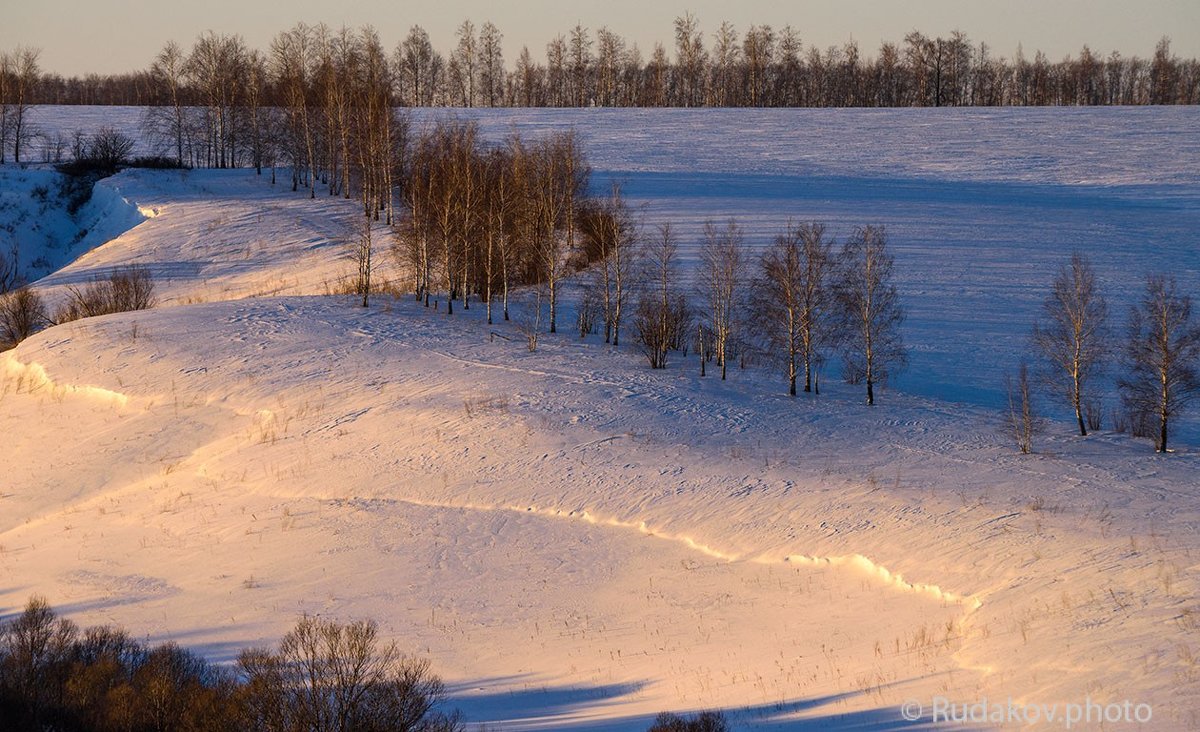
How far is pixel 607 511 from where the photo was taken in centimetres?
2384

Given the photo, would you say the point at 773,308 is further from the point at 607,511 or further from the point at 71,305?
the point at 71,305

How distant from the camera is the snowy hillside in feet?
→ 52.2

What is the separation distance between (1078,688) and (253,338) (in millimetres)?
30313

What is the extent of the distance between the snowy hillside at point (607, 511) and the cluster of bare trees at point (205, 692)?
1947mm

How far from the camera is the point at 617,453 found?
26.7 metres

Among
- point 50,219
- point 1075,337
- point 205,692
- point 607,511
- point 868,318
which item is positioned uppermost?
point 50,219

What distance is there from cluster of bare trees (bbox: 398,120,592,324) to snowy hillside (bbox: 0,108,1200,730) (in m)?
2.69

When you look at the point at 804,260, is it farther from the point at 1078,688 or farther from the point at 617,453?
the point at 1078,688

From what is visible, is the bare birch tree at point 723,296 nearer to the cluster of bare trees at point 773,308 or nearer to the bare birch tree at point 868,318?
the cluster of bare trees at point 773,308

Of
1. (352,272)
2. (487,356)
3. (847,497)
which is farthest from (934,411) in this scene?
(352,272)

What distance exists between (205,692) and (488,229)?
30.2m

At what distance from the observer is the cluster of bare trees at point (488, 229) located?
42.0m

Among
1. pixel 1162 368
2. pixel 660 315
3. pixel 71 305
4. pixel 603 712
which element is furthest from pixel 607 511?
pixel 71 305

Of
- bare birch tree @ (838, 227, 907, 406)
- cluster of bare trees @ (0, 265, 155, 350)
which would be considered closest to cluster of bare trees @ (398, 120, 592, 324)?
bare birch tree @ (838, 227, 907, 406)
